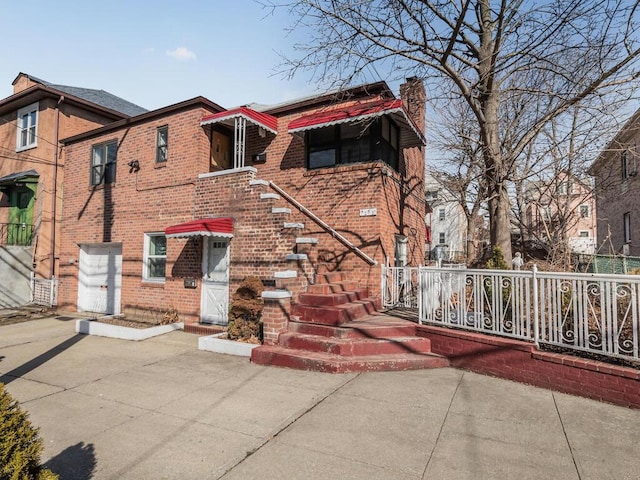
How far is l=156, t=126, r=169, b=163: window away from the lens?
33.9 ft

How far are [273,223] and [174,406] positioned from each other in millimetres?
4259

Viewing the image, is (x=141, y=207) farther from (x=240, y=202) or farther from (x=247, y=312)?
(x=247, y=312)

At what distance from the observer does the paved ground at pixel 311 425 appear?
3.01 meters

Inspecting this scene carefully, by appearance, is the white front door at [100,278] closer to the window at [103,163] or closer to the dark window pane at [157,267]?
the dark window pane at [157,267]

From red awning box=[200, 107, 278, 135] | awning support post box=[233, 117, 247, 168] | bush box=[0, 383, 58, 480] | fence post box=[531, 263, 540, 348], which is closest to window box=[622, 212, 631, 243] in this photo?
fence post box=[531, 263, 540, 348]

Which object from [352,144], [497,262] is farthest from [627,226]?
[352,144]

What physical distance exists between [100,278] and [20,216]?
18.2 feet

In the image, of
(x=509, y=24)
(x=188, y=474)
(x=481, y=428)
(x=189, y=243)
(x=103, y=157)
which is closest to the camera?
(x=188, y=474)

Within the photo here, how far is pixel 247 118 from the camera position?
887 centimetres

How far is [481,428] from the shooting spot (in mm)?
3678

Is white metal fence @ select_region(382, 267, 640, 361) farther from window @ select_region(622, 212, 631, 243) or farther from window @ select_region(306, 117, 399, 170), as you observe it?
window @ select_region(622, 212, 631, 243)

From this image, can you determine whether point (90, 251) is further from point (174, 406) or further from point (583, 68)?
point (583, 68)

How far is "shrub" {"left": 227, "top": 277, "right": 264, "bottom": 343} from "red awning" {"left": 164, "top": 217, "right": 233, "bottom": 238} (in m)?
1.34

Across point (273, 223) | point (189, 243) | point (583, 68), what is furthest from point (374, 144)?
point (189, 243)
